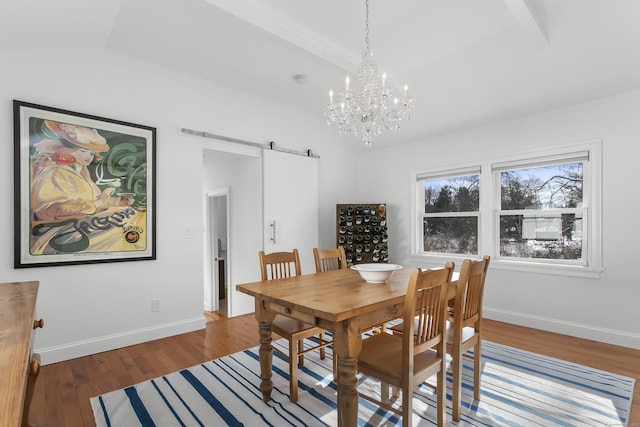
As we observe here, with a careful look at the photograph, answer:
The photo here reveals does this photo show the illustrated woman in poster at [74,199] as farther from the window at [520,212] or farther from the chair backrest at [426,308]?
the window at [520,212]

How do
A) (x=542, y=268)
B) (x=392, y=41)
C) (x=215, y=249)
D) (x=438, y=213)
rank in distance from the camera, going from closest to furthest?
1. (x=392, y=41)
2. (x=542, y=268)
3. (x=438, y=213)
4. (x=215, y=249)

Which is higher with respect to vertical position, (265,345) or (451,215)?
(451,215)

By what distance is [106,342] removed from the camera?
3.08 m

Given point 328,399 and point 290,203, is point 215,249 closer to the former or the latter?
point 290,203

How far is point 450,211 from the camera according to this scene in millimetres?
4625

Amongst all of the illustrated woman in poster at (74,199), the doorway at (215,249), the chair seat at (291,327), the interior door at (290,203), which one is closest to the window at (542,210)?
the interior door at (290,203)

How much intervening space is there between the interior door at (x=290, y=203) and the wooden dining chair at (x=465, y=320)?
260cm

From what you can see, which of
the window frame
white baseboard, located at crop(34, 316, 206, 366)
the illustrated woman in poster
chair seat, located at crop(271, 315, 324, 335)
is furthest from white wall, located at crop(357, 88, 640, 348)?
the illustrated woman in poster

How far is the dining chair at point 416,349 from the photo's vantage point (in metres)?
1.67

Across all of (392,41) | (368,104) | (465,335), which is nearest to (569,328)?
(465,335)

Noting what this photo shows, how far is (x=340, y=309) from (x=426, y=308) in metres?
0.50

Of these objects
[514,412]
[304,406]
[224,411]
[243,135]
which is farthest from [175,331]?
[514,412]

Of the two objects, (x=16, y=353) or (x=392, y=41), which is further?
(x=392, y=41)

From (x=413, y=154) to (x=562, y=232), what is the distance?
2.08 m
